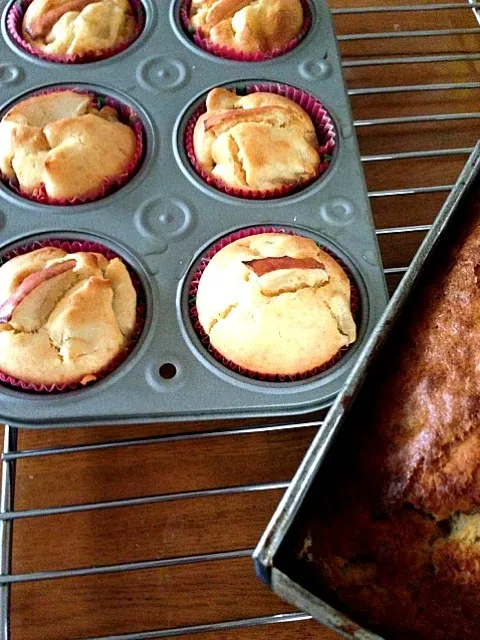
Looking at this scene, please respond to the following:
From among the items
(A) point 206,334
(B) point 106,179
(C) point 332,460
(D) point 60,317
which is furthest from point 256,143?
(C) point 332,460

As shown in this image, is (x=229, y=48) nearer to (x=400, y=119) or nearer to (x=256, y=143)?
(x=256, y=143)

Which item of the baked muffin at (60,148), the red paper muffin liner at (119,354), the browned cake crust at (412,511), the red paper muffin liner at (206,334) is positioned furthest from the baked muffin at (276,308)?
the baked muffin at (60,148)

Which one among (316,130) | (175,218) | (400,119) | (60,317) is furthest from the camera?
(400,119)

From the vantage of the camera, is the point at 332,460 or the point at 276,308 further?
the point at 276,308

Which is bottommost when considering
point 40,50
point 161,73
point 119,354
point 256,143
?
point 119,354

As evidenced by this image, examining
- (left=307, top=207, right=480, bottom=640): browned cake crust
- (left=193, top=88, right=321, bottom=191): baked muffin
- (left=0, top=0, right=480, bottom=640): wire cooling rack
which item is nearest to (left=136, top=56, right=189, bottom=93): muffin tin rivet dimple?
(left=193, top=88, right=321, bottom=191): baked muffin

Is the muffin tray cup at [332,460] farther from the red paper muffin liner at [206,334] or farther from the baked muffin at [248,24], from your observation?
the baked muffin at [248,24]
